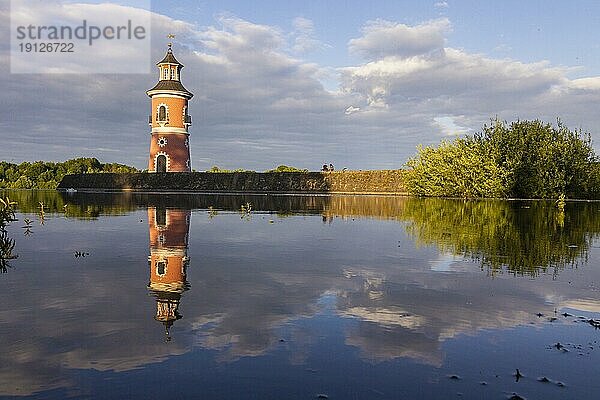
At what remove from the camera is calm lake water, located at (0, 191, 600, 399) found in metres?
4.64

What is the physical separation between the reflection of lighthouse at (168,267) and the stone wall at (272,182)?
3751 cm

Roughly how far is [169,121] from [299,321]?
172 ft

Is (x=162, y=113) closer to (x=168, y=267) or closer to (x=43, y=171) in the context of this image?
(x=43, y=171)

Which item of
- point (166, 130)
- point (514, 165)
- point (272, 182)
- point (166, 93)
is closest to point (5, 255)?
point (514, 165)

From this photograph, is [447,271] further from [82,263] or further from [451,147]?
[451,147]

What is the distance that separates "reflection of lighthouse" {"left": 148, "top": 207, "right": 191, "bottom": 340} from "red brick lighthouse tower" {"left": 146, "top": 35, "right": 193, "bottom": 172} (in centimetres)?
4031

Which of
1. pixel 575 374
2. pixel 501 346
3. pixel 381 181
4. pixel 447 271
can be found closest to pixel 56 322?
pixel 501 346

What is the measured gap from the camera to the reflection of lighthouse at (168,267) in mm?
7004

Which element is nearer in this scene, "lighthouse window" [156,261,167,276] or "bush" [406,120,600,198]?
"lighthouse window" [156,261,167,276]

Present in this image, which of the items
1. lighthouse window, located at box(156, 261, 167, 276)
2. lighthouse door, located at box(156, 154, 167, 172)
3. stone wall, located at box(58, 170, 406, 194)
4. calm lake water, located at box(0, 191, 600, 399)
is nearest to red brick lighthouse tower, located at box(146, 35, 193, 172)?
lighthouse door, located at box(156, 154, 167, 172)

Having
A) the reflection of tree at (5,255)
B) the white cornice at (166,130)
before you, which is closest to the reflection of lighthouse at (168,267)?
the reflection of tree at (5,255)

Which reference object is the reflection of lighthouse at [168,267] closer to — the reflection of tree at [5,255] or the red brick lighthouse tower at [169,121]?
the reflection of tree at [5,255]

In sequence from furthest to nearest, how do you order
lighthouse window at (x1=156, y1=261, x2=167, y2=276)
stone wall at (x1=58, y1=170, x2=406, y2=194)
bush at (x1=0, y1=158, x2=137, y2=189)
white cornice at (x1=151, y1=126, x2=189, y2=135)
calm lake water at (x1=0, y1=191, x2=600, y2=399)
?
1. bush at (x1=0, y1=158, x2=137, y2=189)
2. white cornice at (x1=151, y1=126, x2=189, y2=135)
3. stone wall at (x1=58, y1=170, x2=406, y2=194)
4. lighthouse window at (x1=156, y1=261, x2=167, y2=276)
5. calm lake water at (x1=0, y1=191, x2=600, y2=399)

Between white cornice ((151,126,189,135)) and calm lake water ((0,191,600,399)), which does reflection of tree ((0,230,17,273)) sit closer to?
calm lake water ((0,191,600,399))
